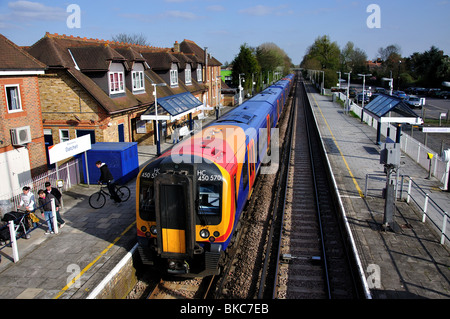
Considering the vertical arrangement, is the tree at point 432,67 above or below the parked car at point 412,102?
above

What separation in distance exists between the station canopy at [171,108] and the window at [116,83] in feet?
6.14

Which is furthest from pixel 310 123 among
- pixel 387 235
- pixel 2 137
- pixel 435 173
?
pixel 2 137

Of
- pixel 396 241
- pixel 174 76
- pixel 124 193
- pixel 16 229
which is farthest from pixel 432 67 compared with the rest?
pixel 16 229

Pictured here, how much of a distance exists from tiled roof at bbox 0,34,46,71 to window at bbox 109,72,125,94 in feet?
17.1

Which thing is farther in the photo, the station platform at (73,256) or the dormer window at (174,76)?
the dormer window at (174,76)

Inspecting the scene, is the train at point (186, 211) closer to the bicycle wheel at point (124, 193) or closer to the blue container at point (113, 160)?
the bicycle wheel at point (124, 193)

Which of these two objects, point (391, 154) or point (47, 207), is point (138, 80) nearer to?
point (47, 207)

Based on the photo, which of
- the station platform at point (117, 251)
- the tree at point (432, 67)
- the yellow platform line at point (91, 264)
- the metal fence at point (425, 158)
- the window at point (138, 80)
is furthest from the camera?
the tree at point (432, 67)

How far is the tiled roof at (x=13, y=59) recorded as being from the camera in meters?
12.7

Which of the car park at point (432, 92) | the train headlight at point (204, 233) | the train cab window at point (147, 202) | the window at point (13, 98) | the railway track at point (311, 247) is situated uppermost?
the window at point (13, 98)

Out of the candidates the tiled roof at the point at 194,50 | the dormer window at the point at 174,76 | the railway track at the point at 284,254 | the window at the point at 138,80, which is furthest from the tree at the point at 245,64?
the railway track at the point at 284,254

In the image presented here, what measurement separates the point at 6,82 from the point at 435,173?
56.4 feet

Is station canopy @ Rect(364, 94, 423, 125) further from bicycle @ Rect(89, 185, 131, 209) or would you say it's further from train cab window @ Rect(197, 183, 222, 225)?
train cab window @ Rect(197, 183, 222, 225)
